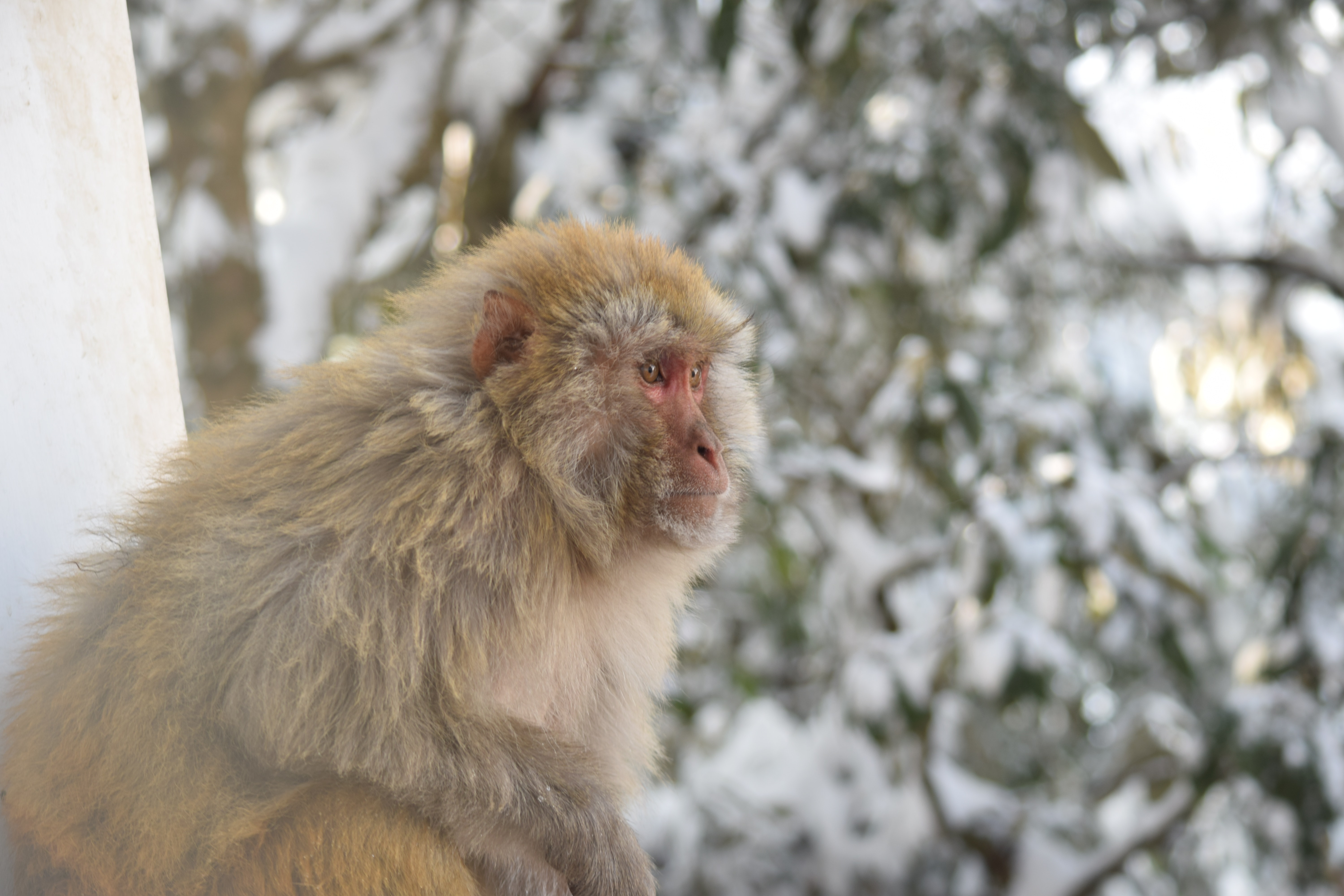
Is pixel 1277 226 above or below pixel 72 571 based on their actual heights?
below

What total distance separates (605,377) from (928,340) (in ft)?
7.26

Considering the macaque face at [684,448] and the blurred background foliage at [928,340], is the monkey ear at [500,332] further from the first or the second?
the blurred background foliage at [928,340]

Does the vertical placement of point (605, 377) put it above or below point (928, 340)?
above

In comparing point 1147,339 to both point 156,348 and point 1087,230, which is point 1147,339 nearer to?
point 1087,230

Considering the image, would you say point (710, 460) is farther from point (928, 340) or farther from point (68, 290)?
point (928, 340)

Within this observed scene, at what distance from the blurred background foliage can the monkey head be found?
1.45 meters

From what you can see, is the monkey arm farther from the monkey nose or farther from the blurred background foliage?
the blurred background foliage

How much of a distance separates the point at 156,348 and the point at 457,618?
1.62ft

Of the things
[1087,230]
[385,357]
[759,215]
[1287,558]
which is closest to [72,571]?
[385,357]

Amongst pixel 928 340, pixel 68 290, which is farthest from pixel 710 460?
pixel 928 340

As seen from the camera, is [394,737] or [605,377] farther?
[605,377]

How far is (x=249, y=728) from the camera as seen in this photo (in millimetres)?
1088

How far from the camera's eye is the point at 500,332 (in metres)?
1.29

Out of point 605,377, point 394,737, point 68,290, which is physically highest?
point 68,290
